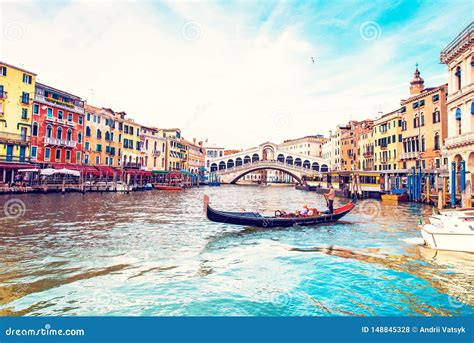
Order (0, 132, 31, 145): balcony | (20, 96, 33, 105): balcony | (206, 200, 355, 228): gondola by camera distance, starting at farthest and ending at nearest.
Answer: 1. (20, 96, 33, 105): balcony
2. (0, 132, 31, 145): balcony
3. (206, 200, 355, 228): gondola

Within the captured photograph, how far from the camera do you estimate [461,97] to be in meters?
19.4

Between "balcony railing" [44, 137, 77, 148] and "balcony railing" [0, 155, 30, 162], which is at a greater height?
"balcony railing" [44, 137, 77, 148]

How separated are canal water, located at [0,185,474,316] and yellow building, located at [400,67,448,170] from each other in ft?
65.7

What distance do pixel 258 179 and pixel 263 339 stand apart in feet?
282

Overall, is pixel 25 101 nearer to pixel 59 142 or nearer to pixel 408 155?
pixel 59 142

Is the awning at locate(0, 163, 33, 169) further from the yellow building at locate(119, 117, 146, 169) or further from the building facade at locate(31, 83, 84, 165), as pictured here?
the yellow building at locate(119, 117, 146, 169)

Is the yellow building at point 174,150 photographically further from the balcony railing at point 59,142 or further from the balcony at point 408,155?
the balcony at point 408,155

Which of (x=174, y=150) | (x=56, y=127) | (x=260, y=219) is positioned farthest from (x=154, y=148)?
(x=260, y=219)

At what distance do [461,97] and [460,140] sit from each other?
2.64 m

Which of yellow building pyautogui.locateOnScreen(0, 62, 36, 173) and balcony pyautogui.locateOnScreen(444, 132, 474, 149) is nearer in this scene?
balcony pyautogui.locateOnScreen(444, 132, 474, 149)

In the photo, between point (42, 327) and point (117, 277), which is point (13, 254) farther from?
point (42, 327)

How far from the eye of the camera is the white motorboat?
318 inches

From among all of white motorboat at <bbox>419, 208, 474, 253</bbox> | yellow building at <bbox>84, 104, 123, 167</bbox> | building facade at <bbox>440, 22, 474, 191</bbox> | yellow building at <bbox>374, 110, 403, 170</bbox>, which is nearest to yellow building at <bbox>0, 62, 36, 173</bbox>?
yellow building at <bbox>84, 104, 123, 167</bbox>

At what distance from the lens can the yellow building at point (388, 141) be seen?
34312mm
